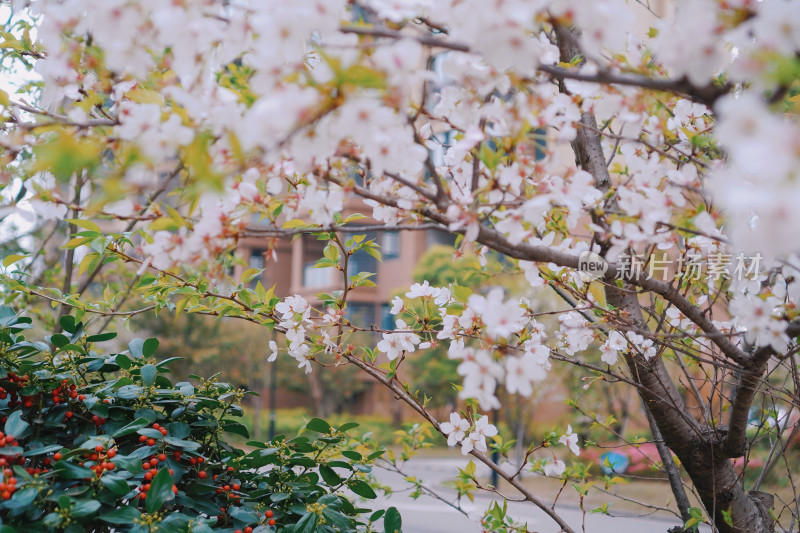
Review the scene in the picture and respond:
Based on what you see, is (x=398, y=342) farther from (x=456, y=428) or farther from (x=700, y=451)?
(x=700, y=451)

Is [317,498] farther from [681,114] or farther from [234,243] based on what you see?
[681,114]

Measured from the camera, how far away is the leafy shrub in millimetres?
1438

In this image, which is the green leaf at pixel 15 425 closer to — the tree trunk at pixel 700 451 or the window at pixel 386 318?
the tree trunk at pixel 700 451

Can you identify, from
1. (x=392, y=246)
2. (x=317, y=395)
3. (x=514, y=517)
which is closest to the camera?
(x=514, y=517)

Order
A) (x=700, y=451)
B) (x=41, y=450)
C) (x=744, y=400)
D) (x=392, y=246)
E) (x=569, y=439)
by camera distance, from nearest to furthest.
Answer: (x=41, y=450), (x=744, y=400), (x=700, y=451), (x=569, y=439), (x=392, y=246)

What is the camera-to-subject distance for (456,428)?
1.88 m

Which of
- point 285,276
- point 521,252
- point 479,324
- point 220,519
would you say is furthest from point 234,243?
point 285,276

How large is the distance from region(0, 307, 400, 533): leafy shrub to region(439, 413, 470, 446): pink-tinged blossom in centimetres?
27

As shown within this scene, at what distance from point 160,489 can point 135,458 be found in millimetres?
118

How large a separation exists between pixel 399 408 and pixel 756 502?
16886 millimetres

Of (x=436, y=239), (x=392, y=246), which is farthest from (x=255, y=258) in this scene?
(x=436, y=239)

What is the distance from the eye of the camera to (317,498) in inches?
72.6

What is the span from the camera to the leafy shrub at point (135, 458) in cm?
144

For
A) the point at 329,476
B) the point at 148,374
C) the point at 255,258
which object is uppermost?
the point at 255,258
